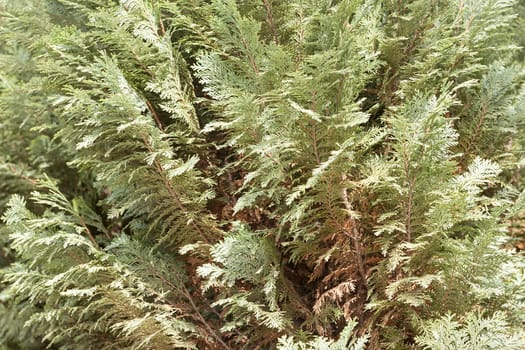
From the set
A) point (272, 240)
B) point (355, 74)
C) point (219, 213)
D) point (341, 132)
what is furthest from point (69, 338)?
point (355, 74)

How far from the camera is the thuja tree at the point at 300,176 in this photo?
1.94m

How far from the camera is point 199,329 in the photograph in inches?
98.0

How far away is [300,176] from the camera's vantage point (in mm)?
2166

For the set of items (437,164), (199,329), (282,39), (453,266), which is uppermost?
(282,39)

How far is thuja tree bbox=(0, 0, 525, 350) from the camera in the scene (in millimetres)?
1943

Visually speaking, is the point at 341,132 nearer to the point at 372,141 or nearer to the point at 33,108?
the point at 372,141

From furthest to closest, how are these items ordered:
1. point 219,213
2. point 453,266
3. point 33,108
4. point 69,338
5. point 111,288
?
point 33,108
point 69,338
point 219,213
point 111,288
point 453,266

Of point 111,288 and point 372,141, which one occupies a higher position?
point 372,141

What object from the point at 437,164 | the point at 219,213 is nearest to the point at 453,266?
the point at 437,164

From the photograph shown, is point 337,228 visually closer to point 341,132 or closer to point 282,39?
point 341,132

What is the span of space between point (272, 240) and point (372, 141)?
80 centimetres

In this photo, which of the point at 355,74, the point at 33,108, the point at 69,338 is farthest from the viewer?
the point at 33,108

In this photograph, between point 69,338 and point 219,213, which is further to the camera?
point 69,338

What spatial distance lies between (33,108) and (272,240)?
2.52m
